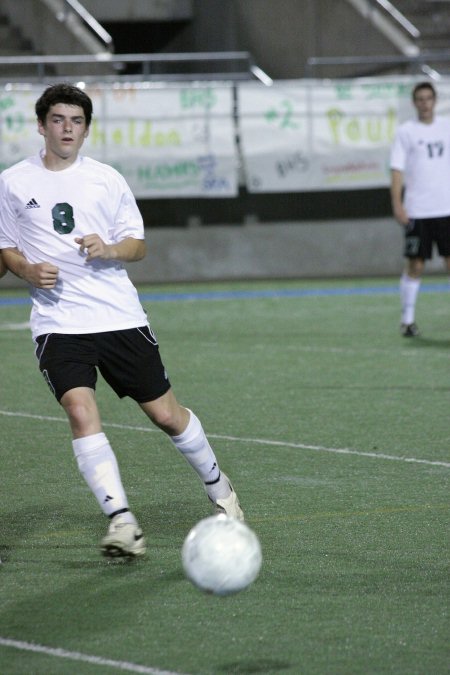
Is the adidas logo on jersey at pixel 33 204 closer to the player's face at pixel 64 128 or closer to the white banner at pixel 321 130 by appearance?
the player's face at pixel 64 128

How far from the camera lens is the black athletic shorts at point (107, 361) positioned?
5.87 meters

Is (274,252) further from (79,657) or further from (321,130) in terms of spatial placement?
(79,657)

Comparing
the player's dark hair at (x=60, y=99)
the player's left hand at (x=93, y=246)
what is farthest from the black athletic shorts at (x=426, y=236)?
the player's left hand at (x=93, y=246)

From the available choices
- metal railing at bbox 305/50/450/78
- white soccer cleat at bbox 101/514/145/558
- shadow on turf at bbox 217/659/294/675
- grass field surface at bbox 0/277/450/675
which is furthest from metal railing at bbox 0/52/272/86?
shadow on turf at bbox 217/659/294/675

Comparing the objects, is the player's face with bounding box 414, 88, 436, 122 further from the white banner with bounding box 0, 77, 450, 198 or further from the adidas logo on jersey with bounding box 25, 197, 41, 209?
the adidas logo on jersey with bounding box 25, 197, 41, 209

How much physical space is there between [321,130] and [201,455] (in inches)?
631

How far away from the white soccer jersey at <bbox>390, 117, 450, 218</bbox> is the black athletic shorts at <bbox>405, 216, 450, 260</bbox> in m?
0.07

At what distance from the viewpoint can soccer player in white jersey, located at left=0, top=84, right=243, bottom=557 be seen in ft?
19.1

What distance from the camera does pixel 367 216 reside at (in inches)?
887

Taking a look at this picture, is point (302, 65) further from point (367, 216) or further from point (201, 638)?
point (201, 638)

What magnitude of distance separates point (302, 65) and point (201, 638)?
21.0m

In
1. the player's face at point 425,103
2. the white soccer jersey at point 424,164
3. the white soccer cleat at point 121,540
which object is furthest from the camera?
the white soccer jersey at point 424,164

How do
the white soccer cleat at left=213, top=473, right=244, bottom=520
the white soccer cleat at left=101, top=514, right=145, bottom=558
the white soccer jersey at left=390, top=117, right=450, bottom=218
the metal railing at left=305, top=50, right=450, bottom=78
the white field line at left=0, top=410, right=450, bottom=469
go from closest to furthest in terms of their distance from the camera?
the white soccer cleat at left=101, top=514, right=145, bottom=558 → the white soccer cleat at left=213, top=473, right=244, bottom=520 → the white field line at left=0, top=410, right=450, bottom=469 → the white soccer jersey at left=390, top=117, right=450, bottom=218 → the metal railing at left=305, top=50, right=450, bottom=78

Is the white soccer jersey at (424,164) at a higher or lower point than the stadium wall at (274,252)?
higher
